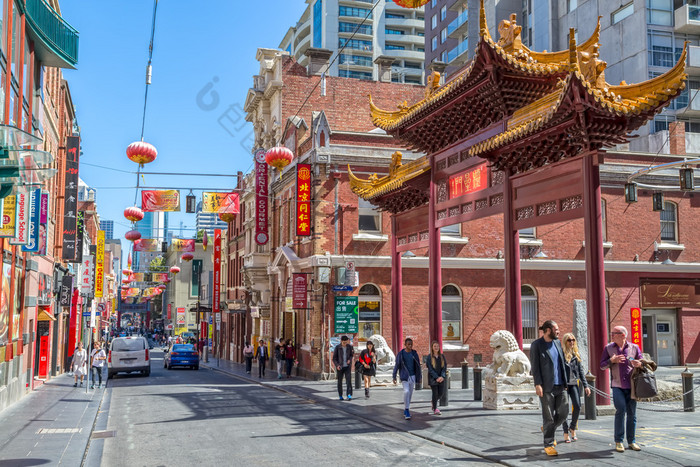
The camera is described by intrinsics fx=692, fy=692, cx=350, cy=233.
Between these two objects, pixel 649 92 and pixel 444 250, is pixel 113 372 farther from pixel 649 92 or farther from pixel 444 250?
pixel 649 92

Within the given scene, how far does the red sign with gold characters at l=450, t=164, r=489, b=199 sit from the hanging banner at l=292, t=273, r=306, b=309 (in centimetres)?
1068

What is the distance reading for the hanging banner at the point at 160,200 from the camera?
93.4ft

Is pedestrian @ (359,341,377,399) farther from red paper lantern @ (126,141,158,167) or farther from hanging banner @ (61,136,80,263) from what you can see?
hanging banner @ (61,136,80,263)

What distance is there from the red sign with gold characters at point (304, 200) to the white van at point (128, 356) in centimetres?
960

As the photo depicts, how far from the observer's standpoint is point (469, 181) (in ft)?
59.7

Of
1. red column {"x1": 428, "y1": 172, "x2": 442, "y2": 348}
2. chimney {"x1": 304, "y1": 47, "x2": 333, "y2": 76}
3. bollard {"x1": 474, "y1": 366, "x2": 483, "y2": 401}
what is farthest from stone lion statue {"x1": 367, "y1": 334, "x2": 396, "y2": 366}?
chimney {"x1": 304, "y1": 47, "x2": 333, "y2": 76}

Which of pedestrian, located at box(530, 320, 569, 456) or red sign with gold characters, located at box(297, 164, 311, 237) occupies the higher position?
red sign with gold characters, located at box(297, 164, 311, 237)

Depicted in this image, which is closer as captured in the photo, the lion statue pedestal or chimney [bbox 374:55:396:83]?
the lion statue pedestal

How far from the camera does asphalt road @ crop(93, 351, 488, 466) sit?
402 inches

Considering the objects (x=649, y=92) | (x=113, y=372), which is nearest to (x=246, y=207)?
(x=113, y=372)

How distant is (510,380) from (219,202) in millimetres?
22261

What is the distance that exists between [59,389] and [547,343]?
1974 cm

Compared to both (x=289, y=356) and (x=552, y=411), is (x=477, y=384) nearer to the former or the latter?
(x=552, y=411)

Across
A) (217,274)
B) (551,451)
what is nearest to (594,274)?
(551,451)
